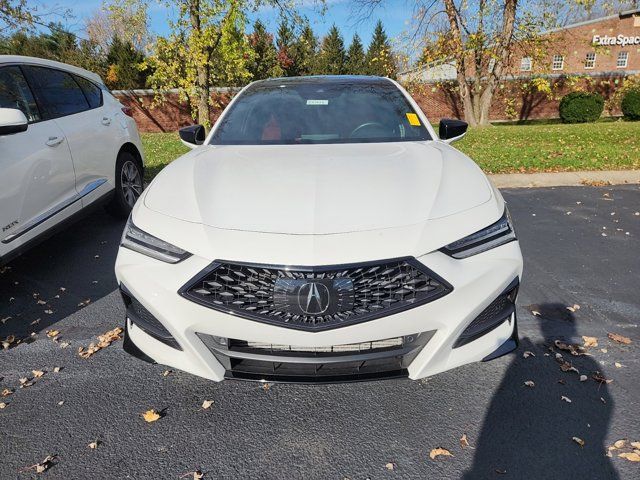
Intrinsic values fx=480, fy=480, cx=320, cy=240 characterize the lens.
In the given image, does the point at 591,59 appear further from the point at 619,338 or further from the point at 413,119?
the point at 619,338

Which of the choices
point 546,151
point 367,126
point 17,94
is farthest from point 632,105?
point 17,94

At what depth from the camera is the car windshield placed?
10.9ft

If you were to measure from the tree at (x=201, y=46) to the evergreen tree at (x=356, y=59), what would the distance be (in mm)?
33726

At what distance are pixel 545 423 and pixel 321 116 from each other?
93.6 inches

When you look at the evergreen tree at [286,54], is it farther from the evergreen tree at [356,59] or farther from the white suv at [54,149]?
the white suv at [54,149]

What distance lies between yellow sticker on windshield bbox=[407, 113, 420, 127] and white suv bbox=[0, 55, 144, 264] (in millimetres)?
2677

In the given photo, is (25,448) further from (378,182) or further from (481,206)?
(481,206)

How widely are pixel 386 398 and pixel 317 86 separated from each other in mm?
2482

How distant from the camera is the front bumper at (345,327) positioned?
1.94m

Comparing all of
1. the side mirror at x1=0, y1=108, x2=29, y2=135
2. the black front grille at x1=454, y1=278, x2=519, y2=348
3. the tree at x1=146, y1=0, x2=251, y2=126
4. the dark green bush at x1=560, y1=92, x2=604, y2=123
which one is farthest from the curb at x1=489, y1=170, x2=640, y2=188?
the dark green bush at x1=560, y1=92, x2=604, y2=123

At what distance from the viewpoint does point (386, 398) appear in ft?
8.13

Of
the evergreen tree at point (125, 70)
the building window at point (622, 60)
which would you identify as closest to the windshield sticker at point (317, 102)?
the evergreen tree at point (125, 70)

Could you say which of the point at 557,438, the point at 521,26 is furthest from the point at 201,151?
the point at 521,26

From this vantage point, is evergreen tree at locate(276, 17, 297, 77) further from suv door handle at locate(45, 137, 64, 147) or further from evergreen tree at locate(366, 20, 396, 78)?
suv door handle at locate(45, 137, 64, 147)
